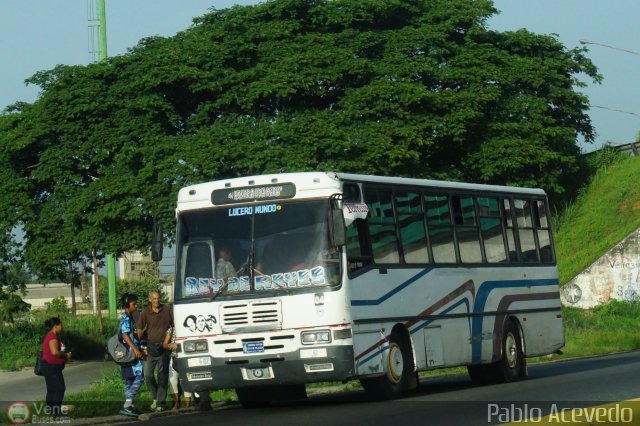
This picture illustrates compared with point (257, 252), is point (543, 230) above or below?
above

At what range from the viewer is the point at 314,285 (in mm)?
15875

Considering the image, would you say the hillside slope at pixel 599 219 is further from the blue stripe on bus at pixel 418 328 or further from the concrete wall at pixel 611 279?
the blue stripe on bus at pixel 418 328

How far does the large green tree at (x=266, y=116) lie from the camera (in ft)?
134

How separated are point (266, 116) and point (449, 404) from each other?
2728cm

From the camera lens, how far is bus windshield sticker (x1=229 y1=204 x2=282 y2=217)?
16.4m

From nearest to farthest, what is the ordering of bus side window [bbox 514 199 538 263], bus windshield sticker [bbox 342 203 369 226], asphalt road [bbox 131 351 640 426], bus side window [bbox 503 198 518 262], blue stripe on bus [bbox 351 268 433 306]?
asphalt road [bbox 131 351 640 426] → bus windshield sticker [bbox 342 203 369 226] → blue stripe on bus [bbox 351 268 433 306] → bus side window [bbox 503 198 518 262] → bus side window [bbox 514 199 538 263]

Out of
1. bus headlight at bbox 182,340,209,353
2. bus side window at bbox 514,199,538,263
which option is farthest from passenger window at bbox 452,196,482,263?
bus headlight at bbox 182,340,209,353

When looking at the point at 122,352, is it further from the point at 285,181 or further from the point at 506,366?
the point at 506,366

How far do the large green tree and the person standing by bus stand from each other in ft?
74.2

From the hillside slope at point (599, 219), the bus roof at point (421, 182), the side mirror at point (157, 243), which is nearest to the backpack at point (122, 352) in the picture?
the side mirror at point (157, 243)

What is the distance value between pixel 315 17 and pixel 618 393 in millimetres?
31114

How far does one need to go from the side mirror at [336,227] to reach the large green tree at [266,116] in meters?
23.8

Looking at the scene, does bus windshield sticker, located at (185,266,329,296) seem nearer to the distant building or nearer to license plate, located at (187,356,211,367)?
license plate, located at (187,356,211,367)

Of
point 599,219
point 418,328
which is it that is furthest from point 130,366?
point 599,219
